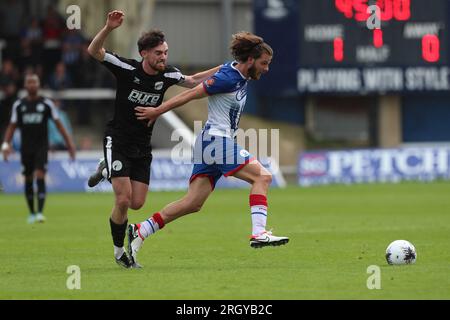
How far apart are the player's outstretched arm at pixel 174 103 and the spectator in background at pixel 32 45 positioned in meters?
20.5

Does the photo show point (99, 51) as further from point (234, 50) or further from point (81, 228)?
point (81, 228)

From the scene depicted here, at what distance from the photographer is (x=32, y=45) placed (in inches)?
1253

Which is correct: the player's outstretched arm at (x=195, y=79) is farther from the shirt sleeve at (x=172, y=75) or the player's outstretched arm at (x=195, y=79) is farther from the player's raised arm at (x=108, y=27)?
the player's raised arm at (x=108, y=27)

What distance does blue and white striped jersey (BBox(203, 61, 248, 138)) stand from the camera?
11.6 meters

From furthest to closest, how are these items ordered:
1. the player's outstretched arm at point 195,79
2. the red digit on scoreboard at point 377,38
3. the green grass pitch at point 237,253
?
1. the red digit on scoreboard at point 377,38
2. the player's outstretched arm at point 195,79
3. the green grass pitch at point 237,253

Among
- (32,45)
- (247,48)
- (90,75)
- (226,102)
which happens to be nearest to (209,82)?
(226,102)

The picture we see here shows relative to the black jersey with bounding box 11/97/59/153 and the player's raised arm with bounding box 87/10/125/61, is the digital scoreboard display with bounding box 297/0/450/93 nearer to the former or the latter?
the black jersey with bounding box 11/97/59/153

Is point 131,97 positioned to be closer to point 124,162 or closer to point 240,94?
point 124,162

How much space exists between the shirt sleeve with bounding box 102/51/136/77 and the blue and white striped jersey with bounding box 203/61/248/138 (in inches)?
34.8

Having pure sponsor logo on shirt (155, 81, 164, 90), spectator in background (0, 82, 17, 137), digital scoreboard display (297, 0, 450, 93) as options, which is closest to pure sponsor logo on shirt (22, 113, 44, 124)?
pure sponsor logo on shirt (155, 81, 164, 90)

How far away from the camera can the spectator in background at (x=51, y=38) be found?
32.4 metres

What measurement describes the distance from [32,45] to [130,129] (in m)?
20.8

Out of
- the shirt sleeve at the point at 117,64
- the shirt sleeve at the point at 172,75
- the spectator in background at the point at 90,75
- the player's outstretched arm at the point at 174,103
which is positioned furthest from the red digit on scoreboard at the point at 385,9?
the player's outstretched arm at the point at 174,103
